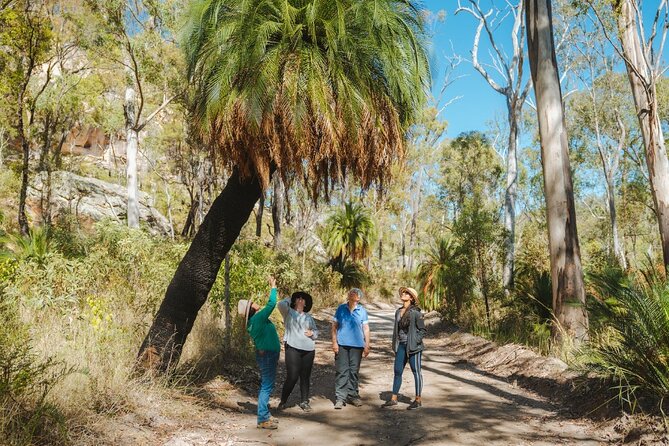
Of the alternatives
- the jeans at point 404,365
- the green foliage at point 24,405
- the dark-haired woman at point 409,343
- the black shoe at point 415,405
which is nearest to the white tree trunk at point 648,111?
the dark-haired woman at point 409,343

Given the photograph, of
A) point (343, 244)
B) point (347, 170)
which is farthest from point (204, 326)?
point (343, 244)

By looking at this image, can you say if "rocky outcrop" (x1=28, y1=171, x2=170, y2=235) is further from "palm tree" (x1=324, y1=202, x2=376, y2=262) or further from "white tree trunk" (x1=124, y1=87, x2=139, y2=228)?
"palm tree" (x1=324, y1=202, x2=376, y2=262)

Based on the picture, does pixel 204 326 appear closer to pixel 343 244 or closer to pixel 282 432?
pixel 282 432

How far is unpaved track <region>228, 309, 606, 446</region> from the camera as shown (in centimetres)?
547

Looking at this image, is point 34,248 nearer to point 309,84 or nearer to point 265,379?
point 265,379

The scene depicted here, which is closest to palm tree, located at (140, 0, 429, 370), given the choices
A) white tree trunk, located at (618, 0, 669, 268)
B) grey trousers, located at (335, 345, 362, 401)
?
grey trousers, located at (335, 345, 362, 401)

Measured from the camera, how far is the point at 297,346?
264 inches

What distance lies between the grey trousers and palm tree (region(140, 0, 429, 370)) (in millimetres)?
2023

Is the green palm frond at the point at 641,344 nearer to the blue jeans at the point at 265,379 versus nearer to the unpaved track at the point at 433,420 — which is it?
the unpaved track at the point at 433,420

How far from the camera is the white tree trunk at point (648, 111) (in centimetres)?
1124

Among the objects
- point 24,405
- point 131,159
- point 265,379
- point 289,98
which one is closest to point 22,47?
point 131,159

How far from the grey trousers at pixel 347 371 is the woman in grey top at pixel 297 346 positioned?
0.43 m

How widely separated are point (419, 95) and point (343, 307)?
2.98m

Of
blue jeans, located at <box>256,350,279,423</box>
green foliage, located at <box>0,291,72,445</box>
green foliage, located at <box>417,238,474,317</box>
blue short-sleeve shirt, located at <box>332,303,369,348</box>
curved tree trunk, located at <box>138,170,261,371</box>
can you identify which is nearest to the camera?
green foliage, located at <box>0,291,72,445</box>
